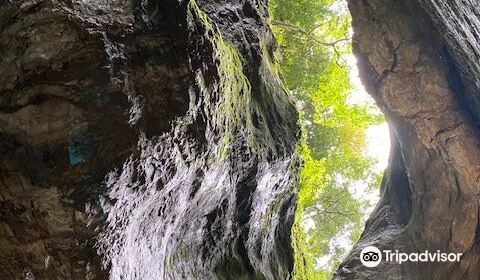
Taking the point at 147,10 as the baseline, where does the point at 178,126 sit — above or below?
below

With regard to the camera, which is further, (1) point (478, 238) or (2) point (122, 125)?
(1) point (478, 238)

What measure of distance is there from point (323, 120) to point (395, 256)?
16.0ft

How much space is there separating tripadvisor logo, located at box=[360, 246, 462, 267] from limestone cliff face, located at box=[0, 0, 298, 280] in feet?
11.4

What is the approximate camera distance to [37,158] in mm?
3254

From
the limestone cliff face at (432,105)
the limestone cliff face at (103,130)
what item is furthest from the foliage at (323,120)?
the limestone cliff face at (103,130)

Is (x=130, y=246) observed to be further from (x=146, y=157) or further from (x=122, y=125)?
(x=122, y=125)

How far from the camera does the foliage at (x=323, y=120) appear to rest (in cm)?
1030

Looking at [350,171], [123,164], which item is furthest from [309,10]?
[123,164]

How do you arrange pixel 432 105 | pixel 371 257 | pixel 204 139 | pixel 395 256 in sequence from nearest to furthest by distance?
1. pixel 204 139
2. pixel 432 105
3. pixel 395 256
4. pixel 371 257

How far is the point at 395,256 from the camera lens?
22.5 feet

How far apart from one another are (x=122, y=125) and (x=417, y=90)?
4188 mm

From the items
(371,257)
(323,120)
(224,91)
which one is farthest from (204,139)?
(323,120)

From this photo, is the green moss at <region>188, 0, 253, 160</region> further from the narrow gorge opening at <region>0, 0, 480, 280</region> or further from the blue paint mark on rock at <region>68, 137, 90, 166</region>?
the blue paint mark on rock at <region>68, 137, 90, 166</region>

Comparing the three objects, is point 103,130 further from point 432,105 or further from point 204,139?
point 432,105
